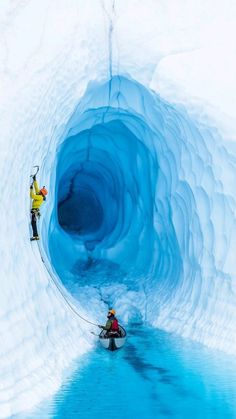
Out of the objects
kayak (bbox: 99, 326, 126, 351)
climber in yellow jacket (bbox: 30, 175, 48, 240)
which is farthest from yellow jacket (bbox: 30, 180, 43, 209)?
kayak (bbox: 99, 326, 126, 351)

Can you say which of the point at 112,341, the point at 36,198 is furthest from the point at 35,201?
the point at 112,341

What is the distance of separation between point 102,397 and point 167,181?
20.1 feet

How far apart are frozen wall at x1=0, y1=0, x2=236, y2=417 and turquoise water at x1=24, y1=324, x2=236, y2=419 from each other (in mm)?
360

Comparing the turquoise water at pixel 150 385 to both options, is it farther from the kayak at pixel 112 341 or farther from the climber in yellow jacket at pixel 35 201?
the climber in yellow jacket at pixel 35 201

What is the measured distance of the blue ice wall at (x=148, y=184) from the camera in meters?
11.0

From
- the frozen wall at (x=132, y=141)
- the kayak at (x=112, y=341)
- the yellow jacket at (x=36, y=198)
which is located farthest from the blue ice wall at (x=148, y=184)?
the yellow jacket at (x=36, y=198)

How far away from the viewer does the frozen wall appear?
27.2ft

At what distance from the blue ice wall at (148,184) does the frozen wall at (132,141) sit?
0.04 m

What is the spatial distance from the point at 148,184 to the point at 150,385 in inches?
269

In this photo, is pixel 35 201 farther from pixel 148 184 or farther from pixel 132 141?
pixel 132 141

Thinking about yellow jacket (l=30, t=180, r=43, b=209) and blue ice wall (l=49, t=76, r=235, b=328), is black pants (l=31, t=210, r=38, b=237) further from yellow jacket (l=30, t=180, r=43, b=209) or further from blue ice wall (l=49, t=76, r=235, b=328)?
blue ice wall (l=49, t=76, r=235, b=328)

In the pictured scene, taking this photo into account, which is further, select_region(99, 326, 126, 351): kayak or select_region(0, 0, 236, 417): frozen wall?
select_region(99, 326, 126, 351): kayak

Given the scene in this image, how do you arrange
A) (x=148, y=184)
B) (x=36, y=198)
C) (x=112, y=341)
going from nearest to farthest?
1. (x=36, y=198)
2. (x=112, y=341)
3. (x=148, y=184)

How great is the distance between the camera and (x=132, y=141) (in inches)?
567
